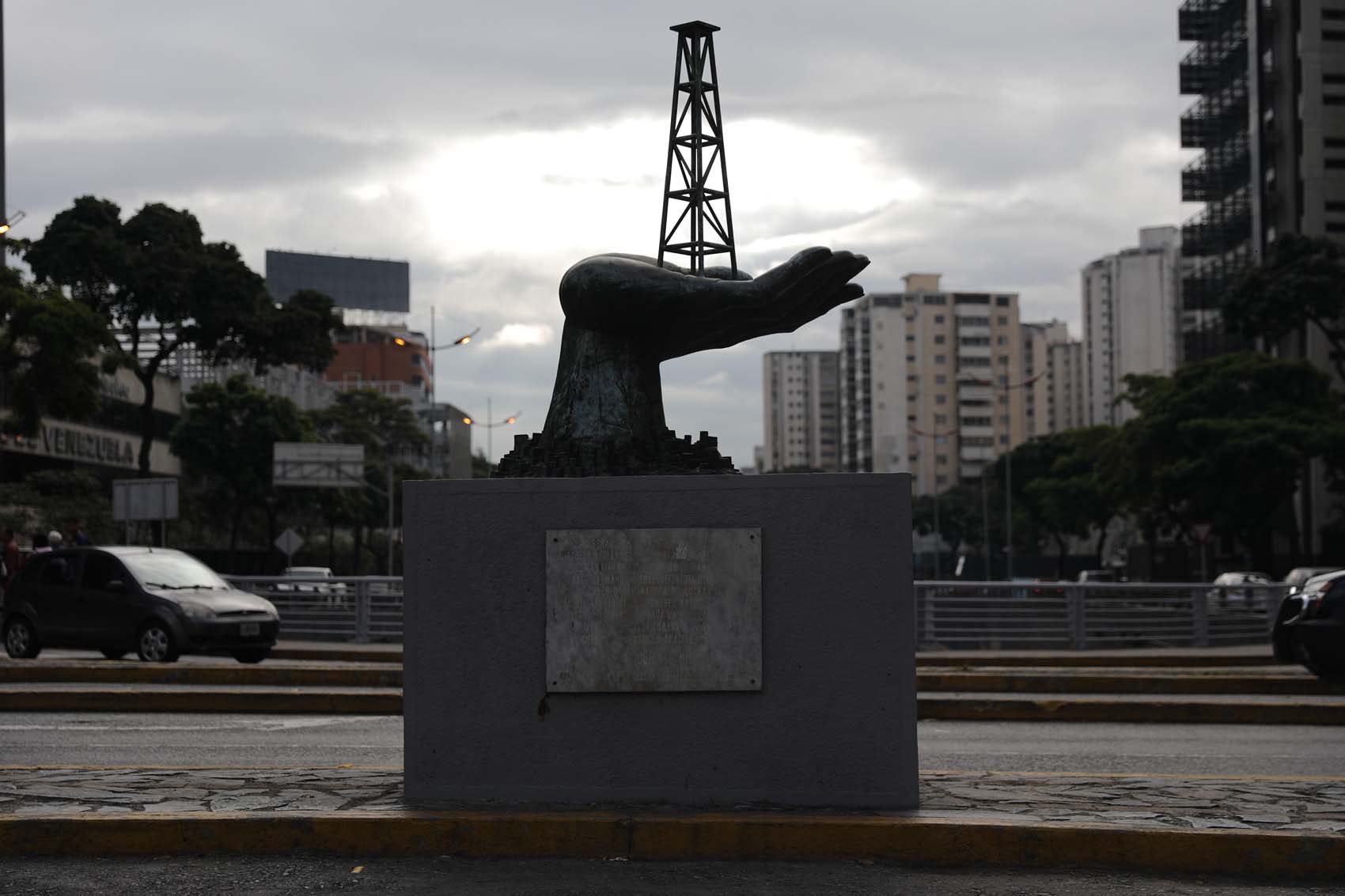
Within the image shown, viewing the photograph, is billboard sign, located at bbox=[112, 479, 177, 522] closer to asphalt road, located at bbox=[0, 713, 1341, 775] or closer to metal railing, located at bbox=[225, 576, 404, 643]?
metal railing, located at bbox=[225, 576, 404, 643]

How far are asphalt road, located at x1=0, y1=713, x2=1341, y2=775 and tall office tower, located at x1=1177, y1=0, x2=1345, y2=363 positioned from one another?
189ft

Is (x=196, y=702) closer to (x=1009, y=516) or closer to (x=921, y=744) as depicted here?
(x=921, y=744)

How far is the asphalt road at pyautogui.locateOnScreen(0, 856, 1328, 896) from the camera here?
5941mm

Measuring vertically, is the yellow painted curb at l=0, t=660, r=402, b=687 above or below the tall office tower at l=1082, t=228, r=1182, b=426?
below

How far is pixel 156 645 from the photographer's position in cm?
1880

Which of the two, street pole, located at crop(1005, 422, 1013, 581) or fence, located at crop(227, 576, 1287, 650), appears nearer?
fence, located at crop(227, 576, 1287, 650)

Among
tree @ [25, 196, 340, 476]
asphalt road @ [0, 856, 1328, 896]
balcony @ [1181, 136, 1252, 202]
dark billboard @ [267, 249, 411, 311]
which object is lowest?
asphalt road @ [0, 856, 1328, 896]

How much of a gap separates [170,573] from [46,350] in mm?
12887

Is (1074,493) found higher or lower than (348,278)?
lower

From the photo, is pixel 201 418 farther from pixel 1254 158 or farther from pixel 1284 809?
pixel 1284 809

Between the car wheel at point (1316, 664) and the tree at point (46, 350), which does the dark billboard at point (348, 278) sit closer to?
the tree at point (46, 350)

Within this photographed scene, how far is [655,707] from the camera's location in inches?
284

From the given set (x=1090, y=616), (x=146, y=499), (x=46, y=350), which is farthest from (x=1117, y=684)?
(x=46, y=350)

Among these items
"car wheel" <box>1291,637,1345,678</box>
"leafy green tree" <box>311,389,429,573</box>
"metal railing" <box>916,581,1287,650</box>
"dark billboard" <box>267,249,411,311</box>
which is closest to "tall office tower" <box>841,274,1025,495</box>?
"dark billboard" <box>267,249,411,311</box>
